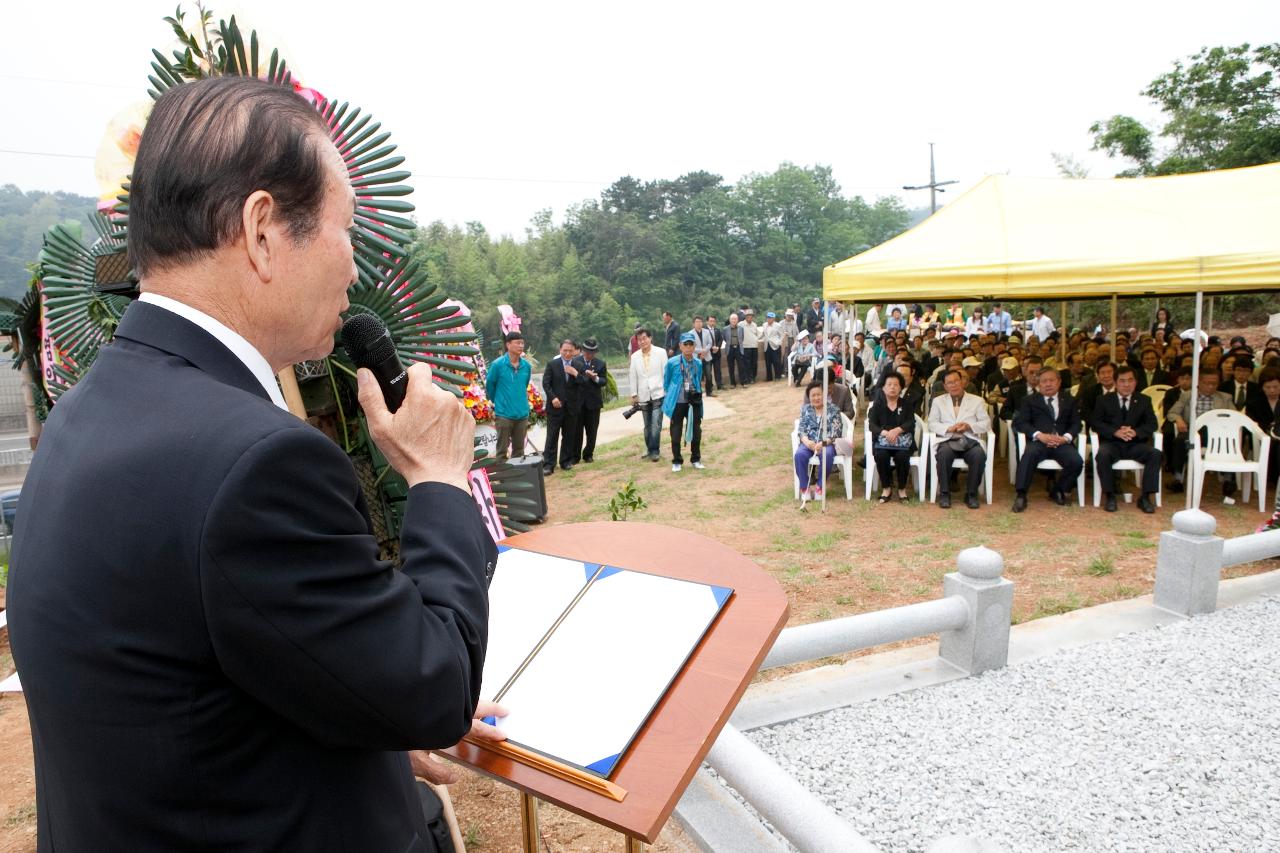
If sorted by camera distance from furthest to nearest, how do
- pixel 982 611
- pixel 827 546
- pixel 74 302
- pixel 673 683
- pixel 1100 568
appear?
pixel 827 546
pixel 1100 568
pixel 982 611
pixel 74 302
pixel 673 683

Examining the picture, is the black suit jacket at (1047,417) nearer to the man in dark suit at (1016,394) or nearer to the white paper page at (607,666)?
the man in dark suit at (1016,394)

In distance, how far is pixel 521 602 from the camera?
1.57 meters

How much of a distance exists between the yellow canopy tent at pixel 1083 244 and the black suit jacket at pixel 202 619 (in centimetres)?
724

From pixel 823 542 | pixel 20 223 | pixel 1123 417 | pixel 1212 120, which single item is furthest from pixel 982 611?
pixel 20 223

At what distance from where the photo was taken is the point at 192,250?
2.83 feet

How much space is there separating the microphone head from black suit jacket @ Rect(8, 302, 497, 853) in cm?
25

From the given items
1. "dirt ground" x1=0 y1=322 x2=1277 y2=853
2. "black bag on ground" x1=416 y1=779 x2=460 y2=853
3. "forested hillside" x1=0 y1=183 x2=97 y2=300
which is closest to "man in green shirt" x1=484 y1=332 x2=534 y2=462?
"dirt ground" x1=0 y1=322 x2=1277 y2=853

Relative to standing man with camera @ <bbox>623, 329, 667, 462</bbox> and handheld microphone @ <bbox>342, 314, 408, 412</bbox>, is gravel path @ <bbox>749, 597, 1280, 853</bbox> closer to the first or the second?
handheld microphone @ <bbox>342, 314, 408, 412</bbox>

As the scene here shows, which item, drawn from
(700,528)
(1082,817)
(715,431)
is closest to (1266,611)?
(1082,817)

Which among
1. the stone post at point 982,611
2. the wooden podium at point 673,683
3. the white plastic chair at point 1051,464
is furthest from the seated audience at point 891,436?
the wooden podium at point 673,683

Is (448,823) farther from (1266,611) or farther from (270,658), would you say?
(1266,611)

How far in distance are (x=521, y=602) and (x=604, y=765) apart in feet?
1.56

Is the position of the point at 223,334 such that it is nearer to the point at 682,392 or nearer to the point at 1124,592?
the point at 1124,592

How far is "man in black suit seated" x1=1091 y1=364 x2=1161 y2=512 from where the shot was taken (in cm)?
781
